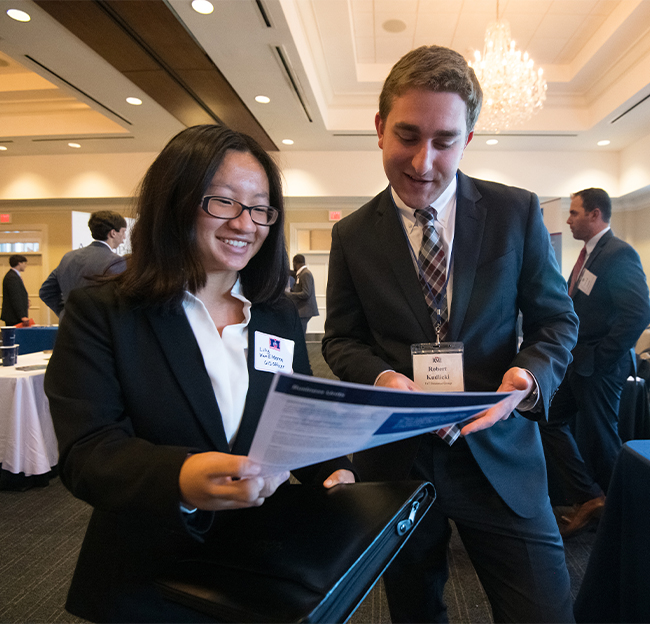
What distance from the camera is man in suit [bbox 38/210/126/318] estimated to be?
12.5 feet

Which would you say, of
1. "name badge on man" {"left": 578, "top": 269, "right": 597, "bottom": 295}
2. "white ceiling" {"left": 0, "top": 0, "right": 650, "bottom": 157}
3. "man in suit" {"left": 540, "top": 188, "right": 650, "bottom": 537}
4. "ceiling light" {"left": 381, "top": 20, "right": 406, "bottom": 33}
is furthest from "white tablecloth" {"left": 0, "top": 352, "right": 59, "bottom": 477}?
"ceiling light" {"left": 381, "top": 20, "right": 406, "bottom": 33}

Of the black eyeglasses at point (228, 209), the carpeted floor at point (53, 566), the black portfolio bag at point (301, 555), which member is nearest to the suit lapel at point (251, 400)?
the black portfolio bag at point (301, 555)

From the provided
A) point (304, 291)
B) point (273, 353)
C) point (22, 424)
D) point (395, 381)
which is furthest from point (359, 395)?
point (304, 291)

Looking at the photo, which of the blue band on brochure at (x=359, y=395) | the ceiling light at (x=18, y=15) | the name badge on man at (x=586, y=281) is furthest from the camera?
the ceiling light at (x=18, y=15)

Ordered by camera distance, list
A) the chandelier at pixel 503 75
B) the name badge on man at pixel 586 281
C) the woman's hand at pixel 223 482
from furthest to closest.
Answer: the chandelier at pixel 503 75 < the name badge on man at pixel 586 281 < the woman's hand at pixel 223 482

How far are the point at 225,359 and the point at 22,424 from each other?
2.77m

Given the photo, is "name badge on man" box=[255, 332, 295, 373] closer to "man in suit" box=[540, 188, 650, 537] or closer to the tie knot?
the tie knot

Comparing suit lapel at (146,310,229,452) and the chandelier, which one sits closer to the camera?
suit lapel at (146,310,229,452)

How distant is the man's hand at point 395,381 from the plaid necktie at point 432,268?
0.16 m

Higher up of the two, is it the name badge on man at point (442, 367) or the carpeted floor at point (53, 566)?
the name badge on man at point (442, 367)

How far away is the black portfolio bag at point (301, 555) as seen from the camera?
573mm

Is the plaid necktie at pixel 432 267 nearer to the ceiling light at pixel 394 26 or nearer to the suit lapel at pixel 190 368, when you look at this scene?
the suit lapel at pixel 190 368

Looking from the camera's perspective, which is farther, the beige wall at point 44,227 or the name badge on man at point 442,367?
the beige wall at point 44,227

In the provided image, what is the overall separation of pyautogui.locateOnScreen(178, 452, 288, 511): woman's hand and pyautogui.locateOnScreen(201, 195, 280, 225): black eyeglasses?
504mm
